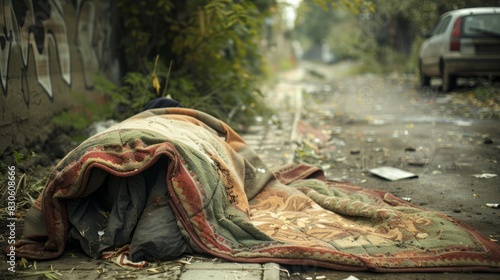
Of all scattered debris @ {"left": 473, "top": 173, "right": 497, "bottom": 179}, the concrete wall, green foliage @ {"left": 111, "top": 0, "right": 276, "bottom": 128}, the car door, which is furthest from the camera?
the car door

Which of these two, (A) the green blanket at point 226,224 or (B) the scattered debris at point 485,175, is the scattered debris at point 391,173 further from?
(A) the green blanket at point 226,224

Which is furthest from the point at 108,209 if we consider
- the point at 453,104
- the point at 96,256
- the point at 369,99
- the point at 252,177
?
the point at 369,99

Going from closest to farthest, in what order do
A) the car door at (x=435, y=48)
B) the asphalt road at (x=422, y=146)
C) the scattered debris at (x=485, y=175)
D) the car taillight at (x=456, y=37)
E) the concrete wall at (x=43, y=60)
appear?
the asphalt road at (x=422, y=146) < the concrete wall at (x=43, y=60) < the scattered debris at (x=485, y=175) < the car taillight at (x=456, y=37) < the car door at (x=435, y=48)

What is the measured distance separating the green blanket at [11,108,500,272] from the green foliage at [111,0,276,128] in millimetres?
3834

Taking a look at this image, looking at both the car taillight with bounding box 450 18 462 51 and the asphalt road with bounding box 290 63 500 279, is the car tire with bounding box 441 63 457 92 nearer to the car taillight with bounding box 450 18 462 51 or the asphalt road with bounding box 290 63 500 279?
the asphalt road with bounding box 290 63 500 279

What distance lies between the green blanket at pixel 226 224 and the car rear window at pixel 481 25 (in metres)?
8.55

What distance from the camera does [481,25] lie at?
1124 cm

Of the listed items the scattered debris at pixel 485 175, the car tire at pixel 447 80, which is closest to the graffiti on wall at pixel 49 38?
the scattered debris at pixel 485 175

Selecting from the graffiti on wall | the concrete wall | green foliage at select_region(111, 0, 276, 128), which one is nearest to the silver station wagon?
green foliage at select_region(111, 0, 276, 128)

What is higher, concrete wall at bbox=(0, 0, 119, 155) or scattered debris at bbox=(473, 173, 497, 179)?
concrete wall at bbox=(0, 0, 119, 155)

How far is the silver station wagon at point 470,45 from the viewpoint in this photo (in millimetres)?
11016

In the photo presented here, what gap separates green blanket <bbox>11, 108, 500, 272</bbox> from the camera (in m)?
3.19

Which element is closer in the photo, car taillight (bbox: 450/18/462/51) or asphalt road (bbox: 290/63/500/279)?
asphalt road (bbox: 290/63/500/279)

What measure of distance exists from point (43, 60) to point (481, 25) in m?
9.05
